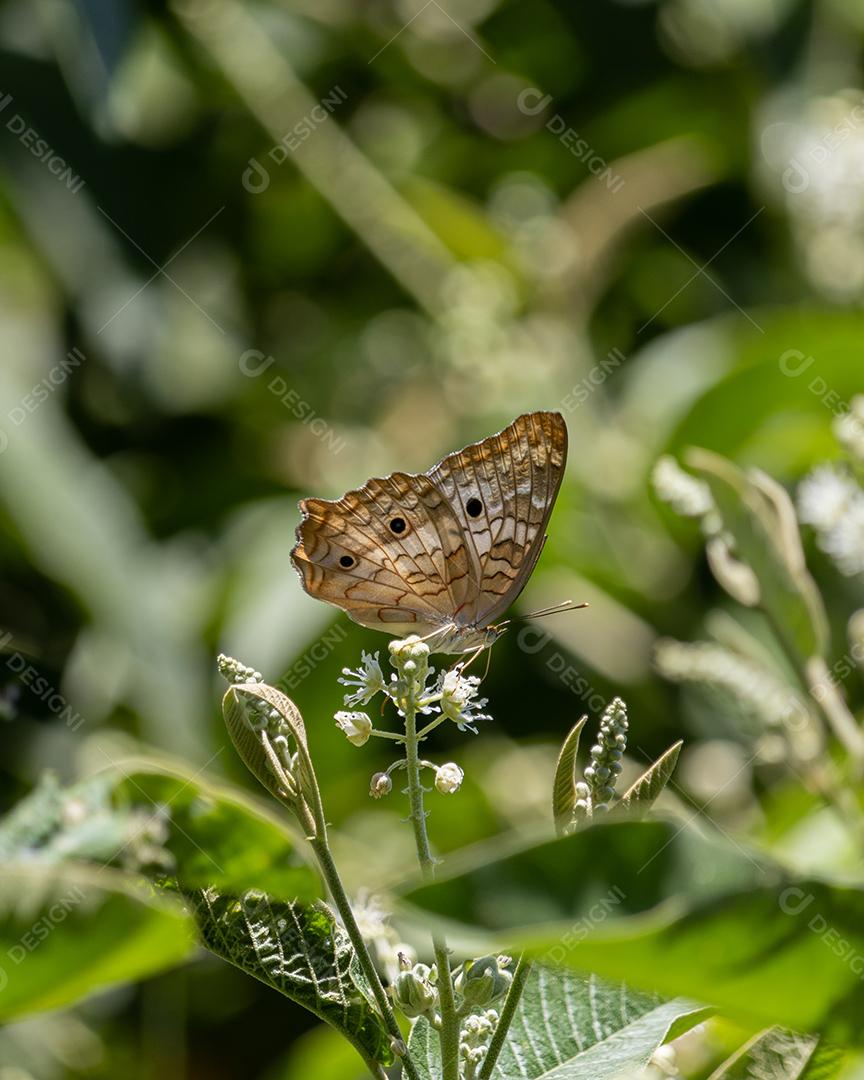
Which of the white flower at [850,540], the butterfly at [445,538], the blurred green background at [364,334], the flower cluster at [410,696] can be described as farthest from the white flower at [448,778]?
the blurred green background at [364,334]

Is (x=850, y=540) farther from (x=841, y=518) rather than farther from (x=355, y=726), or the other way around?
(x=355, y=726)

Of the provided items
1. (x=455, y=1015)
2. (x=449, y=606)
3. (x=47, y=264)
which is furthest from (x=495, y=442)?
(x=47, y=264)

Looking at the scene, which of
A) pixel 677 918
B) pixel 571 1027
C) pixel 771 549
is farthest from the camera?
pixel 771 549

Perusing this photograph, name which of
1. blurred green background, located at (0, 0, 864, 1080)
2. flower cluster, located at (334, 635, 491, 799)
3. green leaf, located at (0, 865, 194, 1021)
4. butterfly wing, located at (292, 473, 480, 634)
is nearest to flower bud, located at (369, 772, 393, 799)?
flower cluster, located at (334, 635, 491, 799)

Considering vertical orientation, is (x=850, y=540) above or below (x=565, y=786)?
above

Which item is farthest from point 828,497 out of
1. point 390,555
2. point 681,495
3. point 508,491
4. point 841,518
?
point 390,555

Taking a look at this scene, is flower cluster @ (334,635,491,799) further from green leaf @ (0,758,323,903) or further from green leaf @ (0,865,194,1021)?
green leaf @ (0,865,194,1021)
